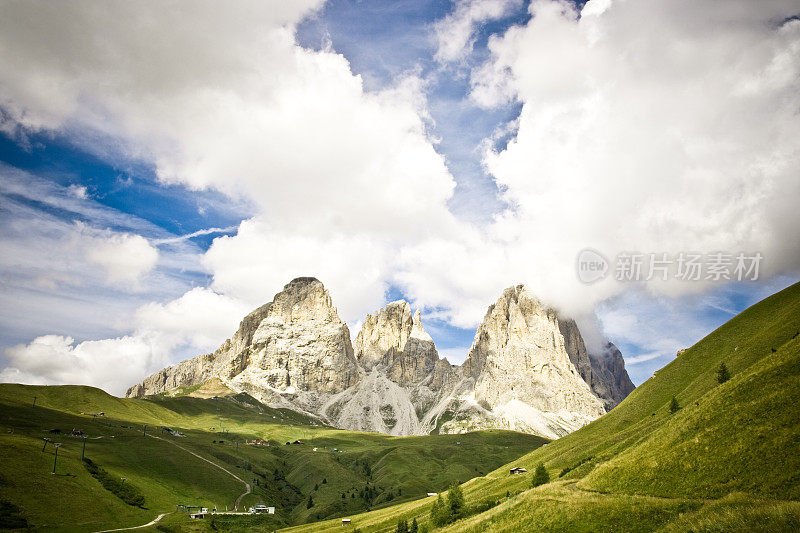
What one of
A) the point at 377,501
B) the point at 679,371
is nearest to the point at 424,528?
the point at 679,371

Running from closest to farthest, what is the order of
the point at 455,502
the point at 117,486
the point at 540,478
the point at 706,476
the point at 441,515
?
the point at 706,476
the point at 540,478
the point at 441,515
the point at 455,502
the point at 117,486

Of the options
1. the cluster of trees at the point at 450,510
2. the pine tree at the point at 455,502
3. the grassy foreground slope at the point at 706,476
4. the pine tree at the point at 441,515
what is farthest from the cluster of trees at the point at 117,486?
the grassy foreground slope at the point at 706,476

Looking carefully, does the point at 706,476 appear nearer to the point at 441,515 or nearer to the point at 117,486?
the point at 441,515

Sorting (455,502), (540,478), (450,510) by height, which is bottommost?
(450,510)

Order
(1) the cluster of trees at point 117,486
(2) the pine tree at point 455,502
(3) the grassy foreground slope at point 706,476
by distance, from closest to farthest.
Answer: (3) the grassy foreground slope at point 706,476
(2) the pine tree at point 455,502
(1) the cluster of trees at point 117,486

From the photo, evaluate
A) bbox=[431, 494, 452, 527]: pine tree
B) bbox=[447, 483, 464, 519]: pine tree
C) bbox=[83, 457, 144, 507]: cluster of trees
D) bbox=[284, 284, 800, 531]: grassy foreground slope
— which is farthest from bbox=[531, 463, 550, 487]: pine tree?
bbox=[83, 457, 144, 507]: cluster of trees

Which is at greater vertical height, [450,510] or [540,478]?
[540,478]

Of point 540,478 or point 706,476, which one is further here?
point 540,478

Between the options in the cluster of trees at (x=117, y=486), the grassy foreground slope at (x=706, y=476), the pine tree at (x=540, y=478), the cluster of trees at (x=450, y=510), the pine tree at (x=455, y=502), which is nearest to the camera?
the grassy foreground slope at (x=706, y=476)

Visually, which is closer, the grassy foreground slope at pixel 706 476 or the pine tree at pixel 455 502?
the grassy foreground slope at pixel 706 476

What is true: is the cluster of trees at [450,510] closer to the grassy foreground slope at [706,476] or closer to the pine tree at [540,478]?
the pine tree at [540,478]

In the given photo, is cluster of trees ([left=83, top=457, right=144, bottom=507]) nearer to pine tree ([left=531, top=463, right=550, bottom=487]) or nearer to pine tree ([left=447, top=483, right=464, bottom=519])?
pine tree ([left=447, top=483, right=464, bottom=519])

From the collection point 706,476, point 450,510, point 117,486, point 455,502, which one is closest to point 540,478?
point 455,502

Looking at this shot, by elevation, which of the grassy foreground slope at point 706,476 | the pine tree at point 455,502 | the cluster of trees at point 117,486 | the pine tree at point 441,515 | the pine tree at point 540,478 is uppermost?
the grassy foreground slope at point 706,476
